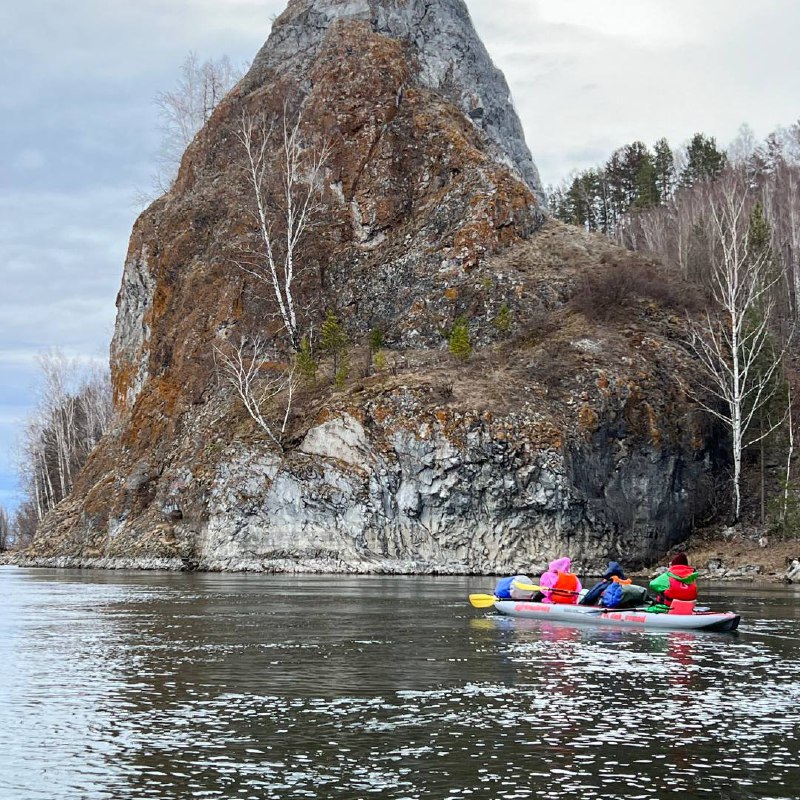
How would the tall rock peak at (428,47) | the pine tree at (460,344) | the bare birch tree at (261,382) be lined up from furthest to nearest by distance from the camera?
the tall rock peak at (428,47), the pine tree at (460,344), the bare birch tree at (261,382)

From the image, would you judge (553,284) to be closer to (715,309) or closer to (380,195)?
(715,309)

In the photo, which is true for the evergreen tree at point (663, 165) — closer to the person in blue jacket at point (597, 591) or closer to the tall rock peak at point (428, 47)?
the tall rock peak at point (428, 47)

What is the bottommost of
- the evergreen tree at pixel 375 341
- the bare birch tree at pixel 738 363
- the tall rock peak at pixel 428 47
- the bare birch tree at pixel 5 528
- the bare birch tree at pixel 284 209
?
the bare birch tree at pixel 5 528

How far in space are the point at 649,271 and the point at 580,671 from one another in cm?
4880

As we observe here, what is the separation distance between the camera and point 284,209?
76.0 m

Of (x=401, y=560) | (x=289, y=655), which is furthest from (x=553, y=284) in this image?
(x=289, y=655)

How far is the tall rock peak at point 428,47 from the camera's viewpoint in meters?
85.4

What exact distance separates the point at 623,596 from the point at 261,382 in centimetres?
4069

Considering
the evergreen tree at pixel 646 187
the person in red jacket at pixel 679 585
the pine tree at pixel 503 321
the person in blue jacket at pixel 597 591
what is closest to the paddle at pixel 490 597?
the person in blue jacket at pixel 597 591

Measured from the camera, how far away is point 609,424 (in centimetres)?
5169

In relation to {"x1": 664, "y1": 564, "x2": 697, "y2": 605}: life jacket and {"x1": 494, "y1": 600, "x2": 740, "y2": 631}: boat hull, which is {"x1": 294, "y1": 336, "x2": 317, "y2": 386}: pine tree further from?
{"x1": 664, "y1": 564, "x2": 697, "y2": 605}: life jacket

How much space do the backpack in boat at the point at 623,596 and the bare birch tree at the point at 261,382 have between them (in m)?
30.1

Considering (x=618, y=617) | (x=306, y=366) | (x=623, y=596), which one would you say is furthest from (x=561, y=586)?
(x=306, y=366)

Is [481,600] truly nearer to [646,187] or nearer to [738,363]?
[738,363]
